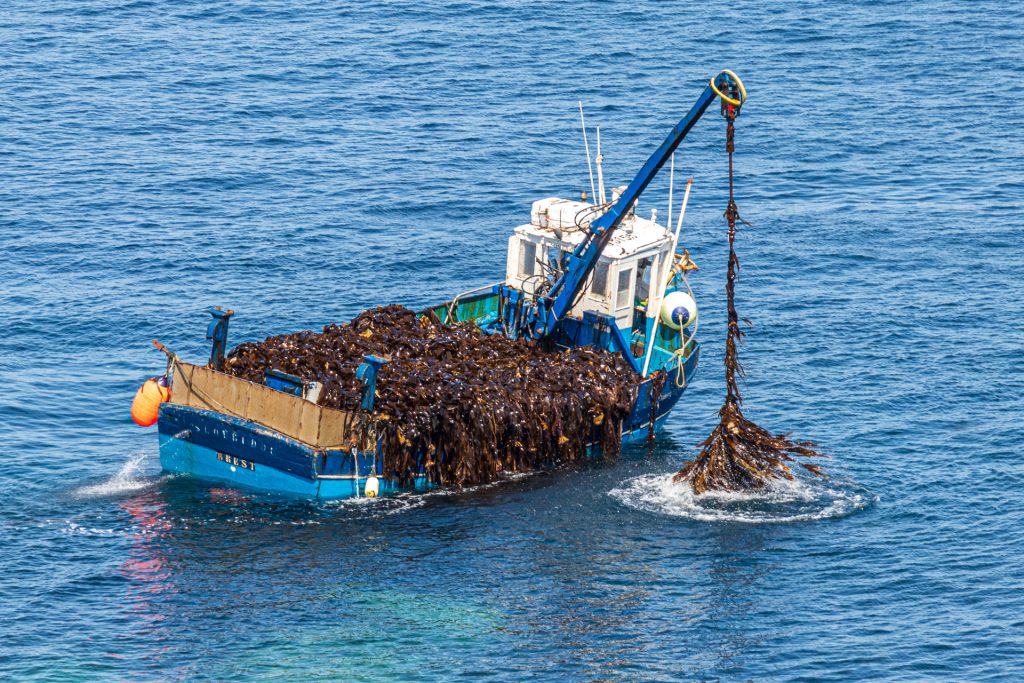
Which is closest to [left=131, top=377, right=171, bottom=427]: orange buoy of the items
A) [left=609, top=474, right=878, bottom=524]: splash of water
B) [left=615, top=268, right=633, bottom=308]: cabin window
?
[left=609, top=474, right=878, bottom=524]: splash of water

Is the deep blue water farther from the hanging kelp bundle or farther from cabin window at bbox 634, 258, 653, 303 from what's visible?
cabin window at bbox 634, 258, 653, 303

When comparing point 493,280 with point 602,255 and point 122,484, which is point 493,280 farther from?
point 122,484

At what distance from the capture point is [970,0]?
9381 cm

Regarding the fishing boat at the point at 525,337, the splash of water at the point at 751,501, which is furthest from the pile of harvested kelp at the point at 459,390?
the splash of water at the point at 751,501

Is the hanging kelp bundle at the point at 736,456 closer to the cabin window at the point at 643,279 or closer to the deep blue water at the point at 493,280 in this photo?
the deep blue water at the point at 493,280

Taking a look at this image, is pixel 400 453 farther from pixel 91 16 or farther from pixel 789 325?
pixel 91 16

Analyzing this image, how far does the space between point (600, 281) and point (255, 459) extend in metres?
12.1

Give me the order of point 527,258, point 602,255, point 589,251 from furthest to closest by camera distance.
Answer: point 527,258
point 602,255
point 589,251

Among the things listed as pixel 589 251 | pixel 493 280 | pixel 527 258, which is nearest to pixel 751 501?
pixel 589 251

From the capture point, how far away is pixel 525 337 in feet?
158

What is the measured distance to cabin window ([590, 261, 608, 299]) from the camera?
4757 cm

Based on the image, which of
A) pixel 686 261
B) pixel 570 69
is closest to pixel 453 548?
pixel 686 261

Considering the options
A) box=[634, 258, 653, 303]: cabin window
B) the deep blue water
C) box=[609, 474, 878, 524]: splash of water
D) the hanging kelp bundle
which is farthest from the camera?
box=[634, 258, 653, 303]: cabin window

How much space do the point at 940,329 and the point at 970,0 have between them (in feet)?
147
